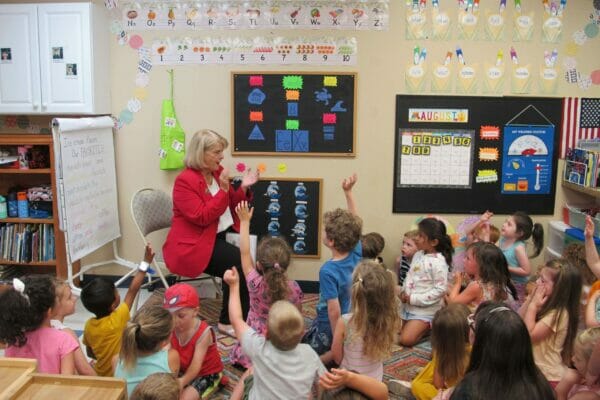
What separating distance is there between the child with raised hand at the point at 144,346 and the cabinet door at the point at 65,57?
2.40m

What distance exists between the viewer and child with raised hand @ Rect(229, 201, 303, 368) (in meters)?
2.83

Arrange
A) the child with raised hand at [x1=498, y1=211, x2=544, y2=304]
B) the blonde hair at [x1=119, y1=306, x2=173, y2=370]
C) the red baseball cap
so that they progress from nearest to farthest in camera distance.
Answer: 1. the blonde hair at [x1=119, y1=306, x2=173, y2=370]
2. the red baseball cap
3. the child with raised hand at [x1=498, y1=211, x2=544, y2=304]

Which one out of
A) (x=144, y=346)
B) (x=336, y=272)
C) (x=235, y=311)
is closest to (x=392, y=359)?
(x=336, y=272)

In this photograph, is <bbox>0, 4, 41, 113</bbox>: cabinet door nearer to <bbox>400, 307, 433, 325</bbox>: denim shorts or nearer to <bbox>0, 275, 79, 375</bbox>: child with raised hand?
<bbox>0, 275, 79, 375</bbox>: child with raised hand

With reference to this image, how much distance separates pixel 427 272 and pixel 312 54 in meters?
1.92

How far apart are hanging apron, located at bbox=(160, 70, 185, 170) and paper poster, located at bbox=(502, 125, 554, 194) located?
2.61m

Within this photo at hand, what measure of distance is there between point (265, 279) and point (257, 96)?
1906 mm

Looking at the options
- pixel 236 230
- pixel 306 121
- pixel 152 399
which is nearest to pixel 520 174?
pixel 306 121

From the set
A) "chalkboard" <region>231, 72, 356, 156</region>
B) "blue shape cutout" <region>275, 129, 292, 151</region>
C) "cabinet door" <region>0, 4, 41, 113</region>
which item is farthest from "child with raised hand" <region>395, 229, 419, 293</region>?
"cabinet door" <region>0, 4, 41, 113</region>

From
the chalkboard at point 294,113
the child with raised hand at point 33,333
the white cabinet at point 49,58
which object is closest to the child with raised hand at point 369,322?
the child with raised hand at point 33,333

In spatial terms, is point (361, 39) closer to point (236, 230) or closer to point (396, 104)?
point (396, 104)

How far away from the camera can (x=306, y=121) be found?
4.29 meters

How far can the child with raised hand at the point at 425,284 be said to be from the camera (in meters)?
3.45

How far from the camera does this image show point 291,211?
442 centimetres
